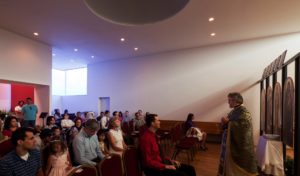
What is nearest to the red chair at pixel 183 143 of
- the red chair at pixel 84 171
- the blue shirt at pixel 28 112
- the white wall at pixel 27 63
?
the red chair at pixel 84 171

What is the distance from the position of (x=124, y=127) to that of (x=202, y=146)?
115 inches

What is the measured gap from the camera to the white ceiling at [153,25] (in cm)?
465

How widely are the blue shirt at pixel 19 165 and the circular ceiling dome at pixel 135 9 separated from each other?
3.74 meters

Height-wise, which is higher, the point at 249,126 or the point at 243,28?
the point at 243,28

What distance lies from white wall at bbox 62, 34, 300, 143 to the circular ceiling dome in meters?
3.76

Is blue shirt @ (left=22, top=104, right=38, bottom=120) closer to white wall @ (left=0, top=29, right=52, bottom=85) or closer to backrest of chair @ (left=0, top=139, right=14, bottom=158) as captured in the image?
white wall @ (left=0, top=29, right=52, bottom=85)

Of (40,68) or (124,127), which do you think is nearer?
(124,127)

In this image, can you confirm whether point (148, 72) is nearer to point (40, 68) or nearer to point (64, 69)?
point (40, 68)

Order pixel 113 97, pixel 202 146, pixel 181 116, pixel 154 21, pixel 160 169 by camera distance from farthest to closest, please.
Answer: pixel 113 97, pixel 181 116, pixel 202 146, pixel 154 21, pixel 160 169

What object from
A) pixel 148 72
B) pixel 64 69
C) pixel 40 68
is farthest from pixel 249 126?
pixel 64 69

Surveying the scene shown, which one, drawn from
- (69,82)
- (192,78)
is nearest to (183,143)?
(192,78)

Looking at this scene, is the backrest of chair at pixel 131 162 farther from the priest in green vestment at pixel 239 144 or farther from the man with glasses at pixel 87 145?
the priest in green vestment at pixel 239 144

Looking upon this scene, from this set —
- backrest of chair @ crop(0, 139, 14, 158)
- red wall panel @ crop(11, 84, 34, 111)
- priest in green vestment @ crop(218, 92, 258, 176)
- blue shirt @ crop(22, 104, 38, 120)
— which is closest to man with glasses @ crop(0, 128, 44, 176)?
backrest of chair @ crop(0, 139, 14, 158)

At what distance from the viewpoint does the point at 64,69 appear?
522 inches
